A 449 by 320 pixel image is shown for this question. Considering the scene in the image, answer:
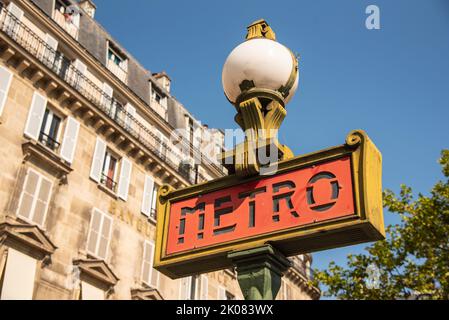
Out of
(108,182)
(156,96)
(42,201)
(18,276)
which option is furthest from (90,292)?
(156,96)

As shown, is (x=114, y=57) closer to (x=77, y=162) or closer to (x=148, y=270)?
(x=77, y=162)

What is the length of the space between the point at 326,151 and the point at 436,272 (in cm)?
1627

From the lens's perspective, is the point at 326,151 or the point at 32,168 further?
the point at 32,168

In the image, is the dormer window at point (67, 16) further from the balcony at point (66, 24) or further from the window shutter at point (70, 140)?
the window shutter at point (70, 140)

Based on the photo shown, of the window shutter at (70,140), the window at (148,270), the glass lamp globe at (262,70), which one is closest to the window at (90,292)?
the window at (148,270)

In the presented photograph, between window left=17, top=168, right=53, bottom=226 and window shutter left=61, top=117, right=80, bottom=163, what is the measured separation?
4.88 ft

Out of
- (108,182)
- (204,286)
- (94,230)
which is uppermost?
(108,182)

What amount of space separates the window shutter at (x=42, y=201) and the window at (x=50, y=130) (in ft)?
5.10

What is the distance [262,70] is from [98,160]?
56.0 ft

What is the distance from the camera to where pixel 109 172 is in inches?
819

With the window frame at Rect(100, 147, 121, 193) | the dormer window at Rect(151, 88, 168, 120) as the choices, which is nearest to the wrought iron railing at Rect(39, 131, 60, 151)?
the window frame at Rect(100, 147, 121, 193)

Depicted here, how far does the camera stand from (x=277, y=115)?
141 inches
